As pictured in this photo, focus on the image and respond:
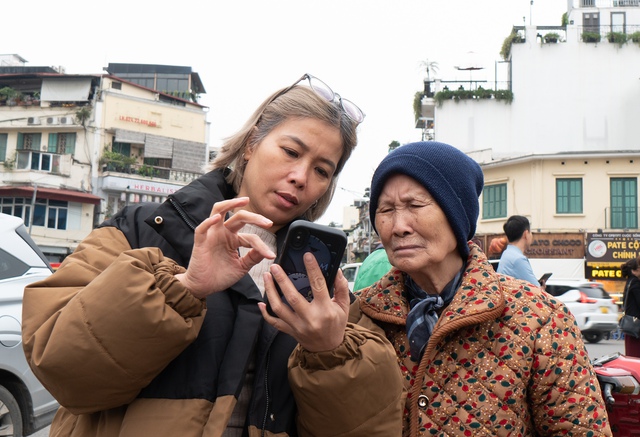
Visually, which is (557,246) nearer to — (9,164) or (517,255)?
(517,255)

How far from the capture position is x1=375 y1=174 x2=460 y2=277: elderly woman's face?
2109mm

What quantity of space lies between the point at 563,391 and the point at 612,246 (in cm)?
2751

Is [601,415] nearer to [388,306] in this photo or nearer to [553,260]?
[388,306]

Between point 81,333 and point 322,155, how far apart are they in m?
0.98

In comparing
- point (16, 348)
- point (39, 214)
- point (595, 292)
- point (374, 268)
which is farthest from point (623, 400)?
point (39, 214)

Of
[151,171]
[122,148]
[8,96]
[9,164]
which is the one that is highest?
[8,96]

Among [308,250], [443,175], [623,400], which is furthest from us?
[623,400]

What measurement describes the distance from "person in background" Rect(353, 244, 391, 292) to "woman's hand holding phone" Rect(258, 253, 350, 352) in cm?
302

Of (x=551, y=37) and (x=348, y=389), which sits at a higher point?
(x=551, y=37)

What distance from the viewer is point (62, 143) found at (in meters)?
42.9

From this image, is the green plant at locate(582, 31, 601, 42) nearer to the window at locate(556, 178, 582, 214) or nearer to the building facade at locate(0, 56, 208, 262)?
the window at locate(556, 178, 582, 214)

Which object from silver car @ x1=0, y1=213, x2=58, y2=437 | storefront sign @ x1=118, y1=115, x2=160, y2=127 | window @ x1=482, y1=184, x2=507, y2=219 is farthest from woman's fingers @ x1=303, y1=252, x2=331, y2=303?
storefront sign @ x1=118, y1=115, x2=160, y2=127

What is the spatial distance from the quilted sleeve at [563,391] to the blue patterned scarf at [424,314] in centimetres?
33

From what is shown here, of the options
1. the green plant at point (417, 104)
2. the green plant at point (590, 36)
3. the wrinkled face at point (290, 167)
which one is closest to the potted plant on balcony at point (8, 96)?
the green plant at point (417, 104)
